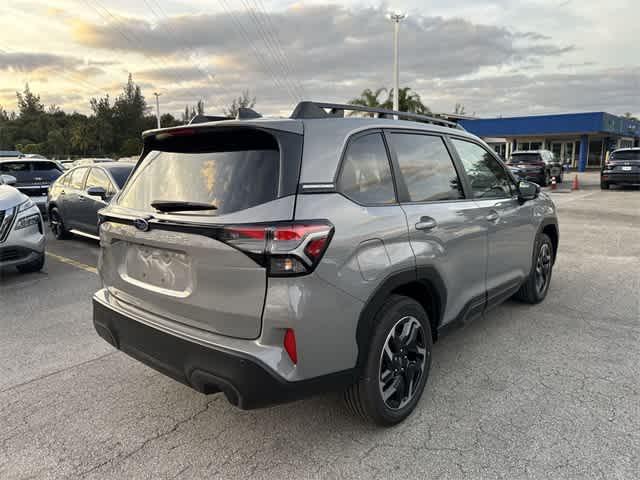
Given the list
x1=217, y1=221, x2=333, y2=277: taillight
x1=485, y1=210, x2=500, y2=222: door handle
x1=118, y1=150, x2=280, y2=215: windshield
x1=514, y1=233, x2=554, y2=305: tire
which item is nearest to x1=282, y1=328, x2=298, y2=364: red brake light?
x1=217, y1=221, x2=333, y2=277: taillight

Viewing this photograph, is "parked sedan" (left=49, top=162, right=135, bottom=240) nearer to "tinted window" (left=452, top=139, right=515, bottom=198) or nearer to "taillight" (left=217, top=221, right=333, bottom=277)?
"tinted window" (left=452, top=139, right=515, bottom=198)

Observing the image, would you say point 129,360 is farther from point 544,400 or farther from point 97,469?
point 544,400

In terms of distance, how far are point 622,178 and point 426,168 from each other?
2110 centimetres

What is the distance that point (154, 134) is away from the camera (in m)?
3.04

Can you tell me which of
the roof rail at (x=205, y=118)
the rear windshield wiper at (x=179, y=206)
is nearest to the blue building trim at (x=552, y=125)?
the roof rail at (x=205, y=118)

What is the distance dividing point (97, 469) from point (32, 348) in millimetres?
2126

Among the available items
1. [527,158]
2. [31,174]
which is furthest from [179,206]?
[527,158]

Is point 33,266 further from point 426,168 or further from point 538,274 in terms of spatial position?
point 538,274

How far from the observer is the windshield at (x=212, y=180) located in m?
2.40

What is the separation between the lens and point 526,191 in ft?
14.8

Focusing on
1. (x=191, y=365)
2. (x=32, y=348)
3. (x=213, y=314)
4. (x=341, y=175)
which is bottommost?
(x=32, y=348)

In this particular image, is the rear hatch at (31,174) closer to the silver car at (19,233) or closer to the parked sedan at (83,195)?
the parked sedan at (83,195)

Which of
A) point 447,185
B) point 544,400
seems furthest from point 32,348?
point 544,400

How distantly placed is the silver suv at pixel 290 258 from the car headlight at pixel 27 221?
3.87m
